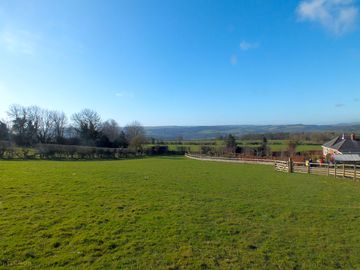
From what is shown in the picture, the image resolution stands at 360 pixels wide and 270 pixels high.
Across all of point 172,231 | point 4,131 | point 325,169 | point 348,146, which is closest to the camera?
point 172,231

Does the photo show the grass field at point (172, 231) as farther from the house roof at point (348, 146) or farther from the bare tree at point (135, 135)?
the bare tree at point (135, 135)

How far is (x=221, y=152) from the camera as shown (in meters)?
60.9

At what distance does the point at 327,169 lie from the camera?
21094 millimetres

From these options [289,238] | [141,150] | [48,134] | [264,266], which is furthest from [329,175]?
A: [48,134]

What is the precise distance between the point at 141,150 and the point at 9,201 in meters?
57.8

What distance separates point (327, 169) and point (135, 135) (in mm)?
59915

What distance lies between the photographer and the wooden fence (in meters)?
18.5

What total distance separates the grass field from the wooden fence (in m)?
9.17

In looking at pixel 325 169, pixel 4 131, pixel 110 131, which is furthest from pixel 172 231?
pixel 110 131

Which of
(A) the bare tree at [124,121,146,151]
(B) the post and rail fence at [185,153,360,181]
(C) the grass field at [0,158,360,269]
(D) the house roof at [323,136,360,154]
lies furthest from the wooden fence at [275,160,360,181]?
(A) the bare tree at [124,121,146,151]

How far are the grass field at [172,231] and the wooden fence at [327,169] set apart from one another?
917 cm

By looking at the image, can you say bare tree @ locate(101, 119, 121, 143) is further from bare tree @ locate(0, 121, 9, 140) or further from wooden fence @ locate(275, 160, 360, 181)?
wooden fence @ locate(275, 160, 360, 181)

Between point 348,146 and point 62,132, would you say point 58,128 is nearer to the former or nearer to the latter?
point 62,132

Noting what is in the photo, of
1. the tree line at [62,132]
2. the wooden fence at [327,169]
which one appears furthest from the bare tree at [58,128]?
the wooden fence at [327,169]
